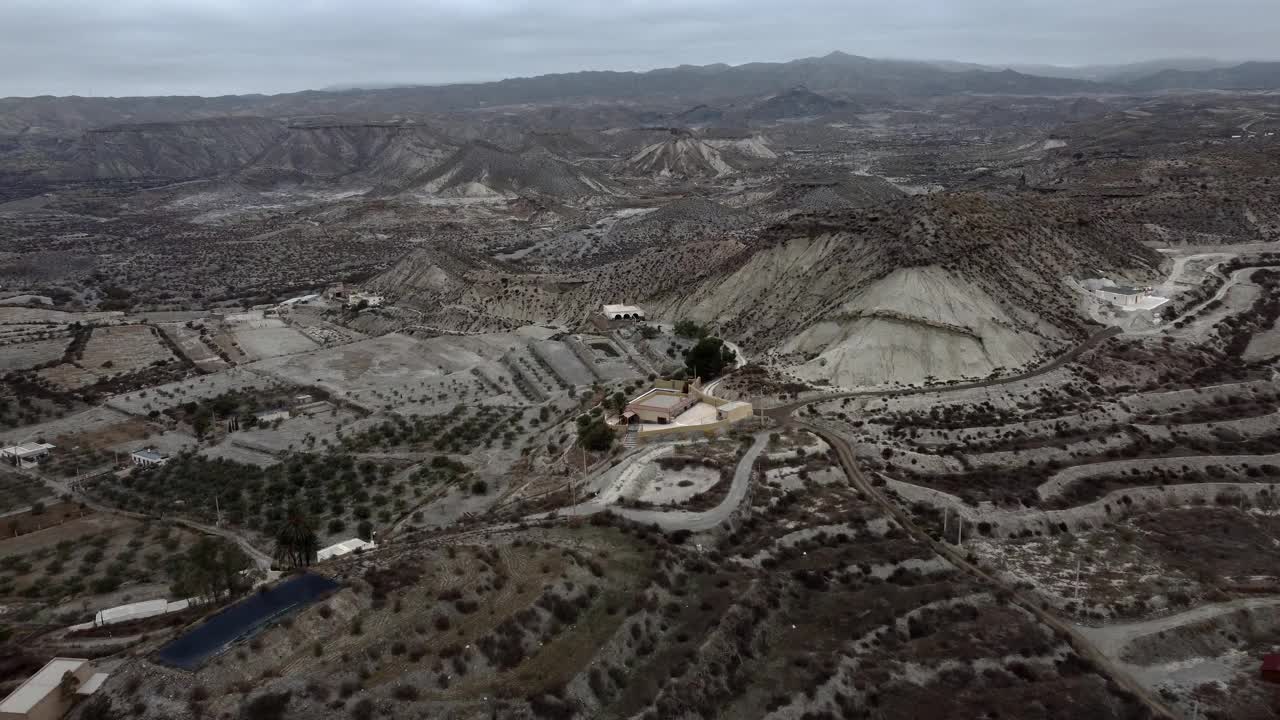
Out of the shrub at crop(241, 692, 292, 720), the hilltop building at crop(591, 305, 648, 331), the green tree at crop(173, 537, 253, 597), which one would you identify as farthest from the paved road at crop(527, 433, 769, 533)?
the hilltop building at crop(591, 305, 648, 331)

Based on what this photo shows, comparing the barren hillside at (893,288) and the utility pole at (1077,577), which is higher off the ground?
the barren hillside at (893,288)

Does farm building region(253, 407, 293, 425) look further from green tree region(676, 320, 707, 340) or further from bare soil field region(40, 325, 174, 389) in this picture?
green tree region(676, 320, 707, 340)

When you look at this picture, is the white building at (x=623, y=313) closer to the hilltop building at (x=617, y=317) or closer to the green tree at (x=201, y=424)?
the hilltop building at (x=617, y=317)

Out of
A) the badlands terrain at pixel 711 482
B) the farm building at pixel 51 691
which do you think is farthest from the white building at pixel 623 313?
the farm building at pixel 51 691

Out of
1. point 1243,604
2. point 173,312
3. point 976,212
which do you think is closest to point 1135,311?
point 976,212

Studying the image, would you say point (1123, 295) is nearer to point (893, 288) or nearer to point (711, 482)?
point (893, 288)

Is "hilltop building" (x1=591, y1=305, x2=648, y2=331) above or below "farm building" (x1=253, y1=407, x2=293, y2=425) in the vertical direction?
above
